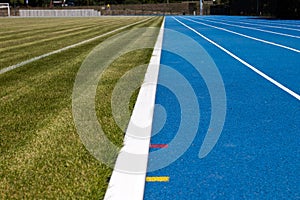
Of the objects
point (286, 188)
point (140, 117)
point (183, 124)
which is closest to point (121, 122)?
point (140, 117)

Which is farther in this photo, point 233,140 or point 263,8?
point 263,8

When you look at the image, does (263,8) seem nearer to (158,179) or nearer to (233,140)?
(233,140)

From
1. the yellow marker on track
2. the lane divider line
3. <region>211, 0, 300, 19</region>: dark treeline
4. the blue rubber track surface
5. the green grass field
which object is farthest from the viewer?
<region>211, 0, 300, 19</region>: dark treeline

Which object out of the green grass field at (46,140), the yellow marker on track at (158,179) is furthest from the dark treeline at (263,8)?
the yellow marker on track at (158,179)

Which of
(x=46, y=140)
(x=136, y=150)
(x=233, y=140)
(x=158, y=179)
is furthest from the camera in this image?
(x=233, y=140)

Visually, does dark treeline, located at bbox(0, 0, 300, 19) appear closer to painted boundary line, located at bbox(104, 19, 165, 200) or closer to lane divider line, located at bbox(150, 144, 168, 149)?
painted boundary line, located at bbox(104, 19, 165, 200)

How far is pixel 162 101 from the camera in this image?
5.52 m

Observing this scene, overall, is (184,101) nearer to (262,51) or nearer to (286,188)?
(286,188)

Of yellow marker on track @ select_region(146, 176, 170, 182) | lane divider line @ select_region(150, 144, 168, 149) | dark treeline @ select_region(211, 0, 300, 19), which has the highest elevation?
dark treeline @ select_region(211, 0, 300, 19)

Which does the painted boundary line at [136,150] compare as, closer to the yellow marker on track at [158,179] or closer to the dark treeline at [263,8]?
the yellow marker on track at [158,179]

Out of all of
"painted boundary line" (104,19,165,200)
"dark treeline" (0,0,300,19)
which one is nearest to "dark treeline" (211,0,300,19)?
"dark treeline" (0,0,300,19)

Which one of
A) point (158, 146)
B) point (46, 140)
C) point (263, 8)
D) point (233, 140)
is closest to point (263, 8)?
point (263, 8)

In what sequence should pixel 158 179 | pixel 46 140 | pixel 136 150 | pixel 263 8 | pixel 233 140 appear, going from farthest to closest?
pixel 263 8 → pixel 233 140 → pixel 46 140 → pixel 136 150 → pixel 158 179

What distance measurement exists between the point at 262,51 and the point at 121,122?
338 inches
